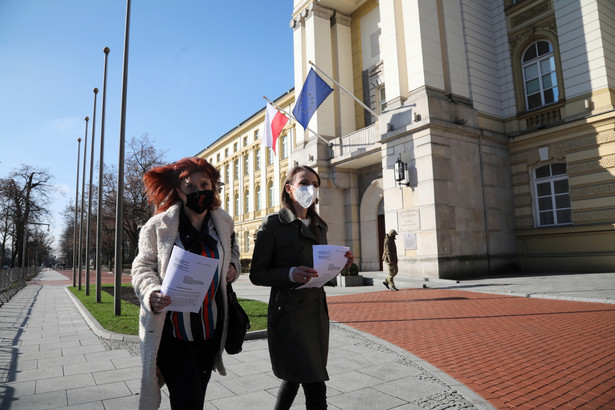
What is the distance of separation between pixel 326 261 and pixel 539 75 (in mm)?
19082

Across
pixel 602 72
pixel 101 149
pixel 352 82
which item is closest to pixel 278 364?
pixel 101 149

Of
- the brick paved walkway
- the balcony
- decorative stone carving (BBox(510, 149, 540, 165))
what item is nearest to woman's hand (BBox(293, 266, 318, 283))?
the brick paved walkway

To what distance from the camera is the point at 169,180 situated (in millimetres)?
2680

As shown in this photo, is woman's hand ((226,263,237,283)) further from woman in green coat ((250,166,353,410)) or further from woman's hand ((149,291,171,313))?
woman's hand ((149,291,171,313))

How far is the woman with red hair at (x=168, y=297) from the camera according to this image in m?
2.26

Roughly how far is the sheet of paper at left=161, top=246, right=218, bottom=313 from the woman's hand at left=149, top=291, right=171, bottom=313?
25mm

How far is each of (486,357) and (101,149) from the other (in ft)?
46.0

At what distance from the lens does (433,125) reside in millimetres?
15367

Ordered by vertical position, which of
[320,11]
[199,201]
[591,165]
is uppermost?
[320,11]

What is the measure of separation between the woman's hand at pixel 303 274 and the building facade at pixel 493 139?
13258 millimetres

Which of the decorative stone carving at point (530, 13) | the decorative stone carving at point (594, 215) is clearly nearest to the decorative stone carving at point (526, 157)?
the decorative stone carving at point (594, 215)

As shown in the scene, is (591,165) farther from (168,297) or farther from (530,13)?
(168,297)

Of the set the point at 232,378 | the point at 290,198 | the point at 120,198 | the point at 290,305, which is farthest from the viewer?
the point at 120,198

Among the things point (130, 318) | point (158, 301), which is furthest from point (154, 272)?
point (130, 318)
